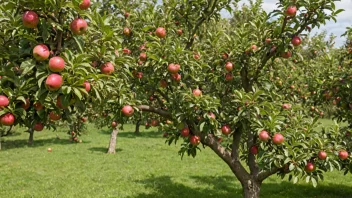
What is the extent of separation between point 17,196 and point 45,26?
31.6ft

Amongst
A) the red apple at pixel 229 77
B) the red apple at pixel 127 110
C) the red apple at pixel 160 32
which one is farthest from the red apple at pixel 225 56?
the red apple at pixel 127 110

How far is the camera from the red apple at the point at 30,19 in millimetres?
3213

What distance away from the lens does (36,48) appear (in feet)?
10.7

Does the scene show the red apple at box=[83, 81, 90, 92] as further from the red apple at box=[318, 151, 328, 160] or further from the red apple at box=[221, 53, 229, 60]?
the red apple at box=[318, 151, 328, 160]

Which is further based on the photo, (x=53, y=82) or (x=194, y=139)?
(x=194, y=139)

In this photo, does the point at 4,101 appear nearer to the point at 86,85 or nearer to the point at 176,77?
the point at 86,85

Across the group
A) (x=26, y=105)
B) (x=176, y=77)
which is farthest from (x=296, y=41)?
(x=26, y=105)

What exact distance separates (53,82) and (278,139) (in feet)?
13.1

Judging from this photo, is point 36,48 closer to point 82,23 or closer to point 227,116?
point 82,23

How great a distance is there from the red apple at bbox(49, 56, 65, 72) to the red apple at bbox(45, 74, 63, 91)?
63 millimetres

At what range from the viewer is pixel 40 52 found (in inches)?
128

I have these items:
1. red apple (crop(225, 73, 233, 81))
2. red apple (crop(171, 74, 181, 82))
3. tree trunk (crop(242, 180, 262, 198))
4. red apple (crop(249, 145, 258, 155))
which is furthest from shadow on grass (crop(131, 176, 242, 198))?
red apple (crop(171, 74, 181, 82))

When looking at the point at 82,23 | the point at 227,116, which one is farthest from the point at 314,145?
the point at 82,23

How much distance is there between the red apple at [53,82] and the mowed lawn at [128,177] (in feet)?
27.8
